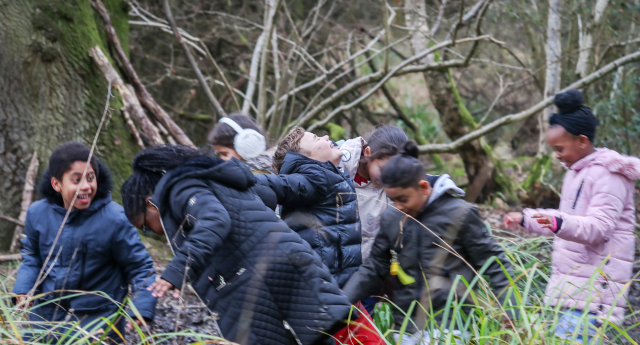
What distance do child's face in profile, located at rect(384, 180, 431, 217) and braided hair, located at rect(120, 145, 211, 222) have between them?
0.91 meters

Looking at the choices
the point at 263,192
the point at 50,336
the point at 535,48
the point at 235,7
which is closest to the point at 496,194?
the point at 535,48

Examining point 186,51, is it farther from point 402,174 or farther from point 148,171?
point 402,174

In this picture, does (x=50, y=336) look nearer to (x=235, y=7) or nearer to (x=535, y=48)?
(x=235, y=7)

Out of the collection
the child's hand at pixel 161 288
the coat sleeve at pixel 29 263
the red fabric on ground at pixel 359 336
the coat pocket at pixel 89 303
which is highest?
the child's hand at pixel 161 288

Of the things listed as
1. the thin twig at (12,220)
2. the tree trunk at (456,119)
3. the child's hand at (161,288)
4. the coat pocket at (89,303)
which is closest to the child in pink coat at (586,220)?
the child's hand at (161,288)

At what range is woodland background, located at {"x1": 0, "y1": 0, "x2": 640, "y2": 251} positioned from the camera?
4.66 metres

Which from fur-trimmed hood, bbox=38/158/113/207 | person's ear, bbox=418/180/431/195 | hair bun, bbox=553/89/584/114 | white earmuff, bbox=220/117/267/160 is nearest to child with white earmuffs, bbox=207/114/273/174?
white earmuff, bbox=220/117/267/160

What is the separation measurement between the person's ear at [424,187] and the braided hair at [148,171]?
1.01 m

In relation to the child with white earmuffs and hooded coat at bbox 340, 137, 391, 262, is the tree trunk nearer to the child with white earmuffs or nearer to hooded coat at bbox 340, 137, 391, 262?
hooded coat at bbox 340, 137, 391, 262

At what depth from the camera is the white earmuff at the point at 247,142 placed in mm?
3193

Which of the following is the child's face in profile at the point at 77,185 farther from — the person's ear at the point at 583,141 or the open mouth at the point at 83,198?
the person's ear at the point at 583,141

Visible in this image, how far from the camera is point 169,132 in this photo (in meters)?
5.71

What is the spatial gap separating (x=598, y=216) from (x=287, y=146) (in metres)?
1.66

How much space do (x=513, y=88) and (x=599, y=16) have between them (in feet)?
11.0
